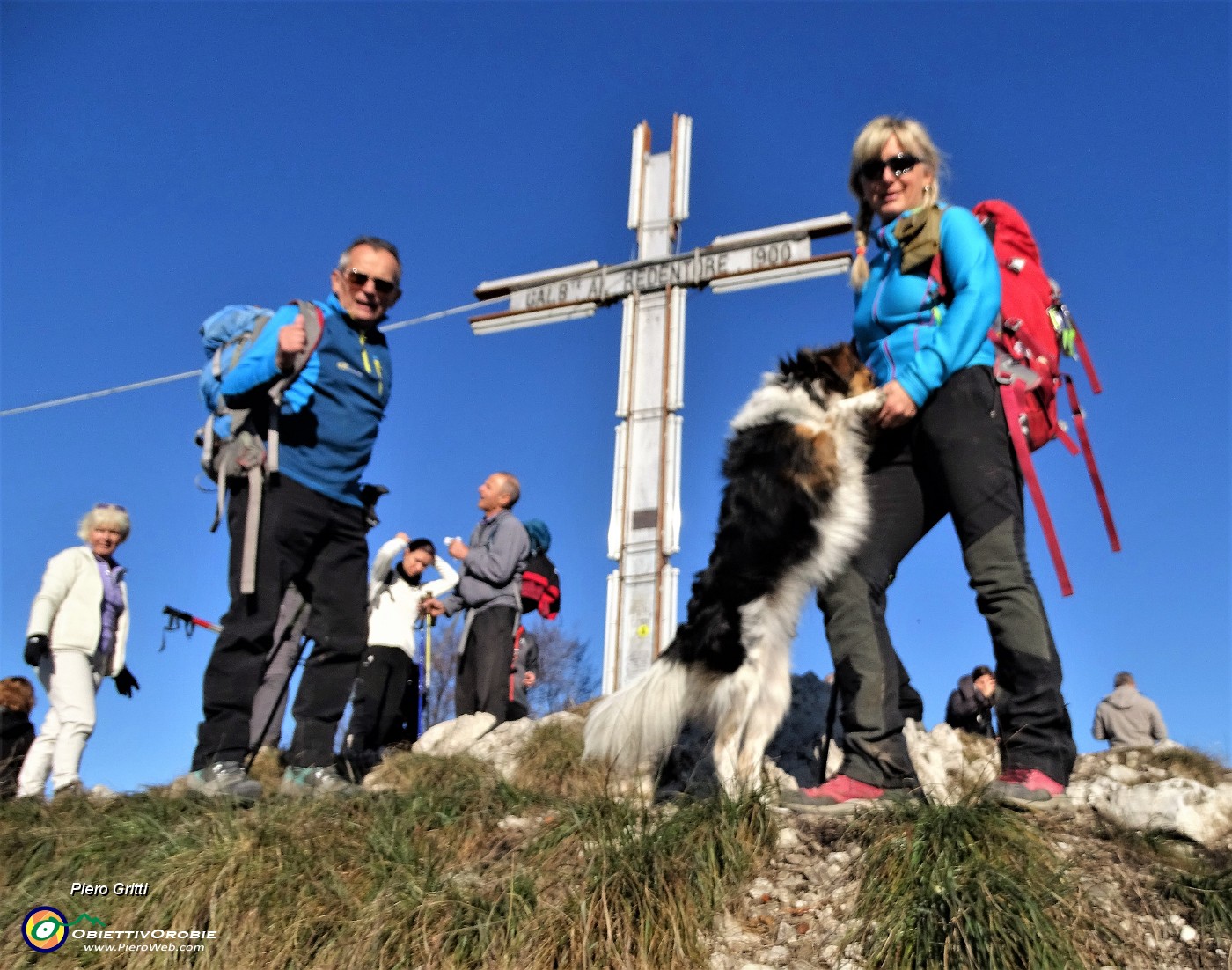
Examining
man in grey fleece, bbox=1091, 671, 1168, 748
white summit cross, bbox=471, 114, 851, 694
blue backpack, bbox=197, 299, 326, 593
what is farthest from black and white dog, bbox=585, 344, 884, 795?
man in grey fleece, bbox=1091, 671, 1168, 748

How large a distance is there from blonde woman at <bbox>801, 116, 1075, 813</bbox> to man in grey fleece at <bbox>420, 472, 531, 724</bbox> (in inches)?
120

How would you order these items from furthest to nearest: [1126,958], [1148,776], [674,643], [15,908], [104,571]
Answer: [104,571] < [1148,776] < [674,643] < [15,908] < [1126,958]

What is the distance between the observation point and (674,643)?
3.51 meters

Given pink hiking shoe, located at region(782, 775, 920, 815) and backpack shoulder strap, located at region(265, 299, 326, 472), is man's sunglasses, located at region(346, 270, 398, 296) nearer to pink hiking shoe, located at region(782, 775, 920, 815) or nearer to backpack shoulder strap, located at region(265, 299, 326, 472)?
backpack shoulder strap, located at region(265, 299, 326, 472)

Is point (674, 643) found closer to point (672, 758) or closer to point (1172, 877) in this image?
point (672, 758)

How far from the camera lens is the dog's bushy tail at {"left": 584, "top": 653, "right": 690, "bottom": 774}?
3410 millimetres

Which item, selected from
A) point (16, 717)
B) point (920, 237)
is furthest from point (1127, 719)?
point (16, 717)

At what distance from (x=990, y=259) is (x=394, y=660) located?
4463 millimetres

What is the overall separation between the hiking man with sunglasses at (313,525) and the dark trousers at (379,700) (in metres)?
2.09

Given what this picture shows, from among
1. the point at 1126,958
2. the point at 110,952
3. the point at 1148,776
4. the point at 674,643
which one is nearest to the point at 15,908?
the point at 110,952

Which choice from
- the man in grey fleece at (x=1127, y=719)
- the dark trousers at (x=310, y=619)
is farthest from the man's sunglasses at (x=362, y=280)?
the man in grey fleece at (x=1127, y=719)

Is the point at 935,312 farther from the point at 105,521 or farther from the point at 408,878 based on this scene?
the point at 105,521

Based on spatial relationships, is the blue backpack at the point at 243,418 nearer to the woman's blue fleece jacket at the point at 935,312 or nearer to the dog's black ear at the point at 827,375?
the dog's black ear at the point at 827,375

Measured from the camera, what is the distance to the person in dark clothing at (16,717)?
5938 millimetres
